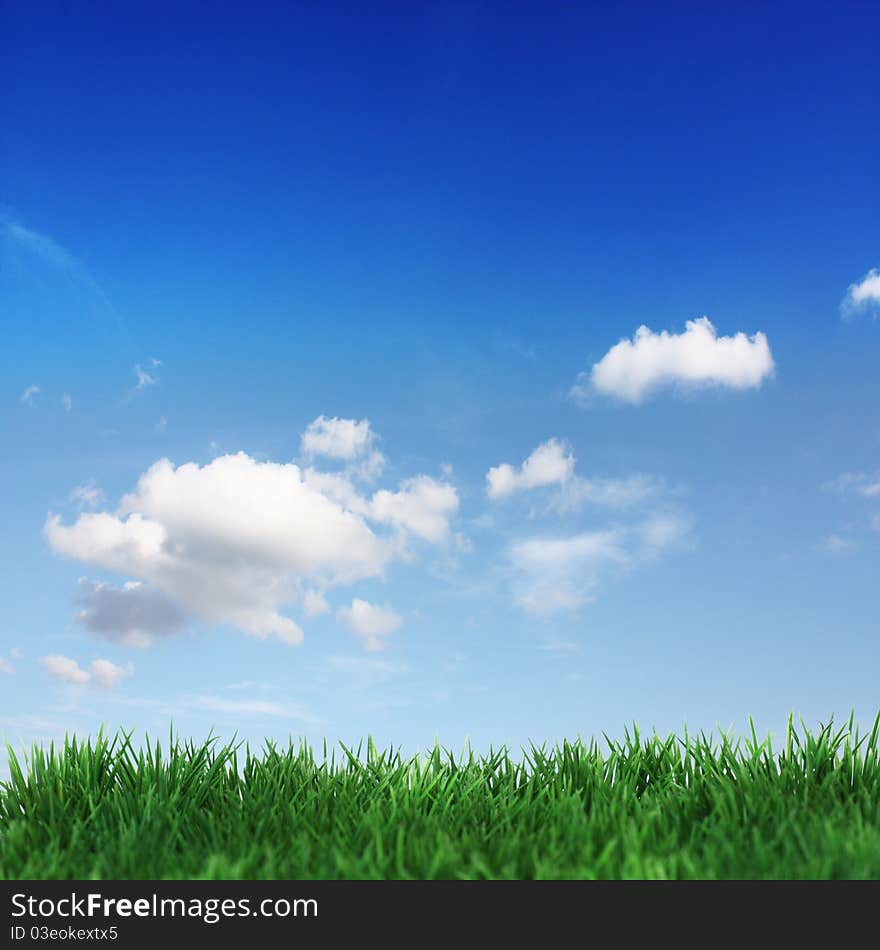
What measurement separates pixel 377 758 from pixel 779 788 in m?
2.08

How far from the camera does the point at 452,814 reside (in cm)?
470

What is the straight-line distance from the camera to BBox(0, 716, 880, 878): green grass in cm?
372

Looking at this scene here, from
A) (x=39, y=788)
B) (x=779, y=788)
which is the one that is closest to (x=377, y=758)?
(x=39, y=788)

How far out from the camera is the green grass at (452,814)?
3725 millimetres

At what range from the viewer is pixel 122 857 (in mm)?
3893
